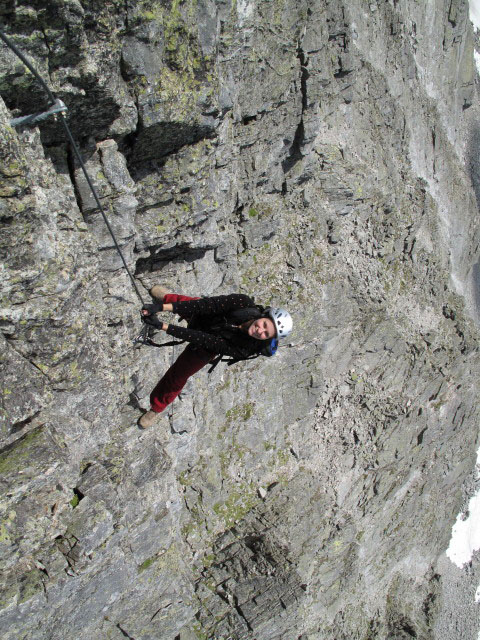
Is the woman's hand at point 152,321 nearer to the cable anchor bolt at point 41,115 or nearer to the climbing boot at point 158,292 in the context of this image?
the climbing boot at point 158,292

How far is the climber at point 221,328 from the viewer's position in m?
9.88

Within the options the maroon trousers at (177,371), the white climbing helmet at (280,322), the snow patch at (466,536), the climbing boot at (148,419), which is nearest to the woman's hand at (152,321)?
the maroon trousers at (177,371)

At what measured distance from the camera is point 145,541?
13750 millimetres

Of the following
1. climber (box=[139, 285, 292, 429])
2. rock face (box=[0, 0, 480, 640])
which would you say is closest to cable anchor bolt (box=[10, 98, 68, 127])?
rock face (box=[0, 0, 480, 640])

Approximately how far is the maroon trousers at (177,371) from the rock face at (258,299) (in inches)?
33.2

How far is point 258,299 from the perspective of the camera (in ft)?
59.1

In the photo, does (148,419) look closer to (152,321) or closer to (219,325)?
(219,325)

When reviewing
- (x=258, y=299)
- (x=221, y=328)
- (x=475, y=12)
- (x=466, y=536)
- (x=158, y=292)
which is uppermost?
(x=475, y=12)

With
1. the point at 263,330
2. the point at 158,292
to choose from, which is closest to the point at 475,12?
the point at 158,292

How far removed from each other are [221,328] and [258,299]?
7363mm

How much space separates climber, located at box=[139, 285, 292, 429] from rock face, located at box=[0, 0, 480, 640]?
59.7 inches

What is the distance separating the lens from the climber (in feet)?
32.4

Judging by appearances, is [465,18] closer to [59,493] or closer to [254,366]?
[254,366]

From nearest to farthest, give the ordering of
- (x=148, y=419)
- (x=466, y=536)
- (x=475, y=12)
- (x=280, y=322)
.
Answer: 1. (x=280, y=322)
2. (x=148, y=419)
3. (x=466, y=536)
4. (x=475, y=12)
